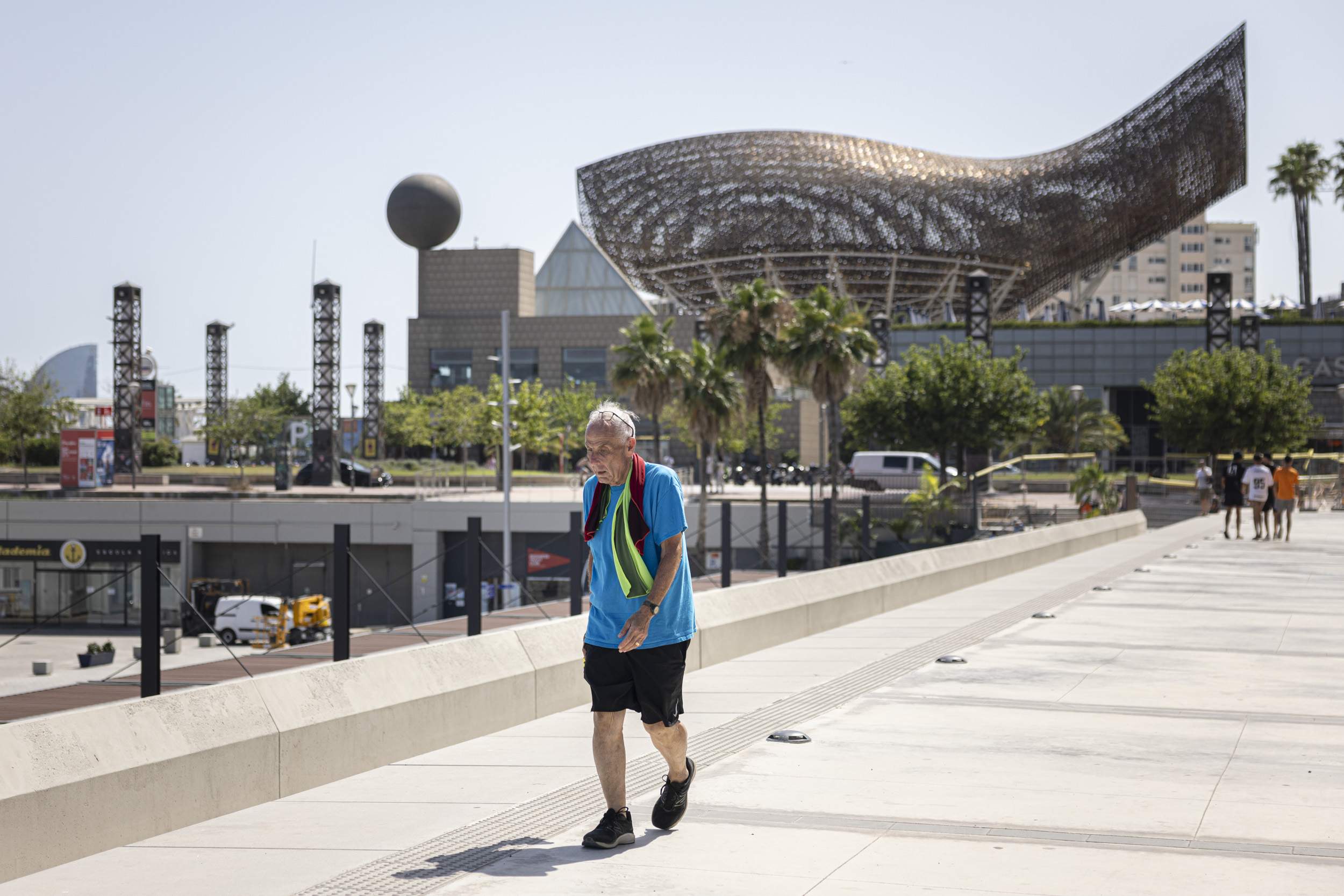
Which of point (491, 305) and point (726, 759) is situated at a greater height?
point (491, 305)

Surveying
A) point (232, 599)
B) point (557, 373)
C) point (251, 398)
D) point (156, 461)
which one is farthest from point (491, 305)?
point (232, 599)

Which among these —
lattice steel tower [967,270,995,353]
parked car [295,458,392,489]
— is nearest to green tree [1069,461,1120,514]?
lattice steel tower [967,270,995,353]

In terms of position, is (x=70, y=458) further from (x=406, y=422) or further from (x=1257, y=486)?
(x=1257, y=486)

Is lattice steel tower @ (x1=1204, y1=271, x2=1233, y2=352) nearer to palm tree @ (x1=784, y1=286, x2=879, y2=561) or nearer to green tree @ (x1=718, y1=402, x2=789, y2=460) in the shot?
green tree @ (x1=718, y1=402, x2=789, y2=460)

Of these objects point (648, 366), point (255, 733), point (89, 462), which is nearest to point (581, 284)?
point (89, 462)

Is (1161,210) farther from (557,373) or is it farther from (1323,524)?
(1323,524)

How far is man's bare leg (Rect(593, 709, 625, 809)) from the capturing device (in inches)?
205

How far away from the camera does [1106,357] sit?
9212cm

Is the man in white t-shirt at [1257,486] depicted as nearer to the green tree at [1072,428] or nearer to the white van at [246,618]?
the white van at [246,618]

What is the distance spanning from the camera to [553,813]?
575 cm

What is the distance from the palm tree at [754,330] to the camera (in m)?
48.3

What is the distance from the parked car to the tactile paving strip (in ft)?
200

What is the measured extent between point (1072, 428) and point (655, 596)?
230 ft

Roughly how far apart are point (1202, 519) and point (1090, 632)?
80.4 ft
